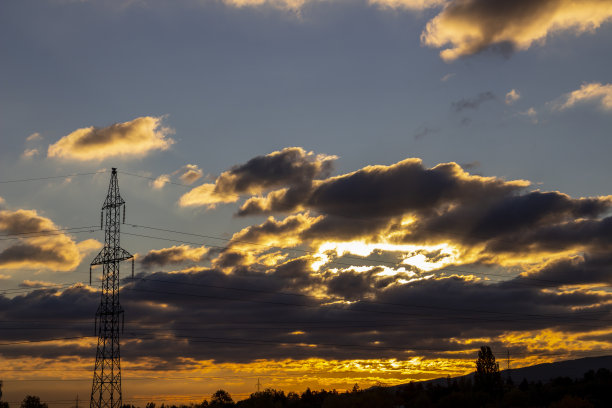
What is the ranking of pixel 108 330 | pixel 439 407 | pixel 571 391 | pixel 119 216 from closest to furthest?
pixel 108 330 → pixel 119 216 → pixel 439 407 → pixel 571 391

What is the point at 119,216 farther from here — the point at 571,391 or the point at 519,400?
the point at 571,391

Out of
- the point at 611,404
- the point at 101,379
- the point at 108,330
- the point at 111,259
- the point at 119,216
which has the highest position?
the point at 119,216

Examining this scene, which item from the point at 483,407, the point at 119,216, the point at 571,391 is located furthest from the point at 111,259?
the point at 571,391

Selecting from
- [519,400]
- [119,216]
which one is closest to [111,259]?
[119,216]

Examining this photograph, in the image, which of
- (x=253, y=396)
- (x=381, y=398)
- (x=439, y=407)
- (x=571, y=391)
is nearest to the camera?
(x=381, y=398)

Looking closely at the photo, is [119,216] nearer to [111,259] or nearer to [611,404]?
[111,259]

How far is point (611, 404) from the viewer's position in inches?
6240

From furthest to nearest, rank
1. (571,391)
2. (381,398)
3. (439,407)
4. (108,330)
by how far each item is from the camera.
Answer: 1. (571,391)
2. (439,407)
3. (381,398)
4. (108,330)

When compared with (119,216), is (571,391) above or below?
below

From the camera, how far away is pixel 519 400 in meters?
164

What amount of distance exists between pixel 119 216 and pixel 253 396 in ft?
342

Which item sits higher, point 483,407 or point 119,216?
point 119,216

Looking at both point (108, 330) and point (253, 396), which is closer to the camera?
point (108, 330)

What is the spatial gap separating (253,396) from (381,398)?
55.3m
